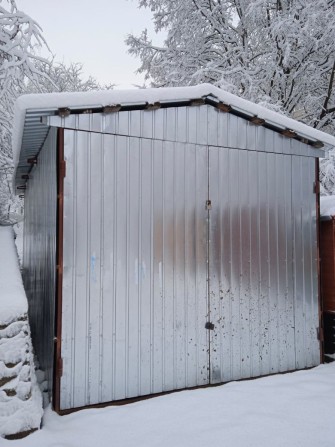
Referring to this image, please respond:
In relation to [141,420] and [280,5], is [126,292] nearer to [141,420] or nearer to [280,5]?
[141,420]

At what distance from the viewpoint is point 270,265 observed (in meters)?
5.44

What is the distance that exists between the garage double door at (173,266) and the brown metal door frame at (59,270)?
0.18ft

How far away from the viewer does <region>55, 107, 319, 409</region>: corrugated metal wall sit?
4277 mm

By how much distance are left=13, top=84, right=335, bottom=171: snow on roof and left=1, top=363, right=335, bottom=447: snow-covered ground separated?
10.4 feet

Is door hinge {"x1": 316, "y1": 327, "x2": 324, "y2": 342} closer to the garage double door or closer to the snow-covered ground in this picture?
the garage double door

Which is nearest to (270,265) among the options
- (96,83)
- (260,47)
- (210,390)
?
(210,390)

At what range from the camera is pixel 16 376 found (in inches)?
142

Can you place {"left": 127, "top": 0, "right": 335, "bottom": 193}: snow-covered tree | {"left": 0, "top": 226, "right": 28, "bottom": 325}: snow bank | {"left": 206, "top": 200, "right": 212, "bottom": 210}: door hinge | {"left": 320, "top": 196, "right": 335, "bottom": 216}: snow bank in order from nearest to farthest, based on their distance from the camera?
{"left": 0, "top": 226, "right": 28, "bottom": 325}: snow bank
{"left": 206, "top": 200, "right": 212, "bottom": 210}: door hinge
{"left": 320, "top": 196, "right": 335, "bottom": 216}: snow bank
{"left": 127, "top": 0, "right": 335, "bottom": 193}: snow-covered tree

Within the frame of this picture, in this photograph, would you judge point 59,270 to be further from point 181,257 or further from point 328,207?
point 328,207

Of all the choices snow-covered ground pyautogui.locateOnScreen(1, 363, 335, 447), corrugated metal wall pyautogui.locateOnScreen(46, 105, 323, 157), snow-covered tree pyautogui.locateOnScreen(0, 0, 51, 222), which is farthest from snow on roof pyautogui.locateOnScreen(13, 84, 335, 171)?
snow-covered tree pyautogui.locateOnScreen(0, 0, 51, 222)

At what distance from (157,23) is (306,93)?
5.29 meters

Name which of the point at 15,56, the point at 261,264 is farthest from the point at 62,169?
the point at 15,56

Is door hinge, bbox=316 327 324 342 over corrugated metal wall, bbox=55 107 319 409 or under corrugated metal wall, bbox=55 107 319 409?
under

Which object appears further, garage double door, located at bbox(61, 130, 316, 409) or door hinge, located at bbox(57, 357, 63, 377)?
garage double door, located at bbox(61, 130, 316, 409)
